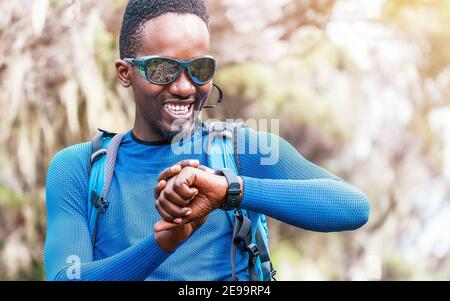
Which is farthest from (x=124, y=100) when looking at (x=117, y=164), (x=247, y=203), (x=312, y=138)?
(x=247, y=203)

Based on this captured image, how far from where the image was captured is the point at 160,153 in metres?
2.67

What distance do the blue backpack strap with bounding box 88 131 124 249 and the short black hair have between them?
0.35 m

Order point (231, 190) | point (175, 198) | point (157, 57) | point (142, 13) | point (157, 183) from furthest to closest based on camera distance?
1. point (142, 13)
2. point (157, 57)
3. point (157, 183)
4. point (231, 190)
5. point (175, 198)

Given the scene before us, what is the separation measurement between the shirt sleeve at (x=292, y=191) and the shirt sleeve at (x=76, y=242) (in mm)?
384

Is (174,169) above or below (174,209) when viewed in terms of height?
above

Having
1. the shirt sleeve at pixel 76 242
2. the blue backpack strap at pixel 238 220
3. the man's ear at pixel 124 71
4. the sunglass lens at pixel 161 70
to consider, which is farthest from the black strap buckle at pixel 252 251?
the man's ear at pixel 124 71

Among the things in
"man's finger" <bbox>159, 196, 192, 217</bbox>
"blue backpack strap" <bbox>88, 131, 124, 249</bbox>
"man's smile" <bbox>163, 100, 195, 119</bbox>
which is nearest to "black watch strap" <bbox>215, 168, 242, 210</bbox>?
"man's finger" <bbox>159, 196, 192, 217</bbox>

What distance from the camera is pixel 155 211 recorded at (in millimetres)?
2570

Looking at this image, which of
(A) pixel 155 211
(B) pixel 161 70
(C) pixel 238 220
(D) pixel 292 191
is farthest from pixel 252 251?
(B) pixel 161 70

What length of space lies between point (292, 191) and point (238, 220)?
210 mm

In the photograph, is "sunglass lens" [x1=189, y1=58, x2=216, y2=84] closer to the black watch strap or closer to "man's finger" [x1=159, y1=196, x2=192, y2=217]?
the black watch strap

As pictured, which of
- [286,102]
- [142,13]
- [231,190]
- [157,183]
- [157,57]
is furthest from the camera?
[286,102]

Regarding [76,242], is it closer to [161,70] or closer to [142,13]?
[161,70]

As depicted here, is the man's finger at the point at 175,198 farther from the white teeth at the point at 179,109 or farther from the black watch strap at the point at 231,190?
the white teeth at the point at 179,109
